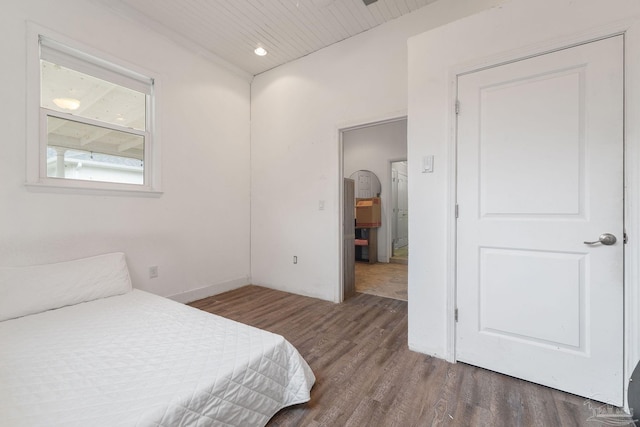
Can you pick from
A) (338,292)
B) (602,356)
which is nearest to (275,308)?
(338,292)

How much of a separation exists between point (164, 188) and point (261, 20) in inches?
82.7

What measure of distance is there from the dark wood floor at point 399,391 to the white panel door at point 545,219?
163 mm

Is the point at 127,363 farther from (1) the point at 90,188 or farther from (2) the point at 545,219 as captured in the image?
(2) the point at 545,219

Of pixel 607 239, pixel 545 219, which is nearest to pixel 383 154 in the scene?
pixel 545 219

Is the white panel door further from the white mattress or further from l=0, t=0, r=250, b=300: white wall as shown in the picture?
l=0, t=0, r=250, b=300: white wall

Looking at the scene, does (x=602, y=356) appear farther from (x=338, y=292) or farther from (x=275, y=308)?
(x=275, y=308)

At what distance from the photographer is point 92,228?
245 cm

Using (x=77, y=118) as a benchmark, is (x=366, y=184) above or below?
below

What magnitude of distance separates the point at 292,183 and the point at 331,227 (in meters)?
0.83

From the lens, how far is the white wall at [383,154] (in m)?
5.42

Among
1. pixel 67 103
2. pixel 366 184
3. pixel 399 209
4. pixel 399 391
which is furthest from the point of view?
pixel 399 209

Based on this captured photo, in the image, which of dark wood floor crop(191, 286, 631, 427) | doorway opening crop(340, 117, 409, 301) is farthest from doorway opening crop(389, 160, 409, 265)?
dark wood floor crop(191, 286, 631, 427)

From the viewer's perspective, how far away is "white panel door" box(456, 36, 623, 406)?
4.91ft

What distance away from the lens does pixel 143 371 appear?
3.92 feet
